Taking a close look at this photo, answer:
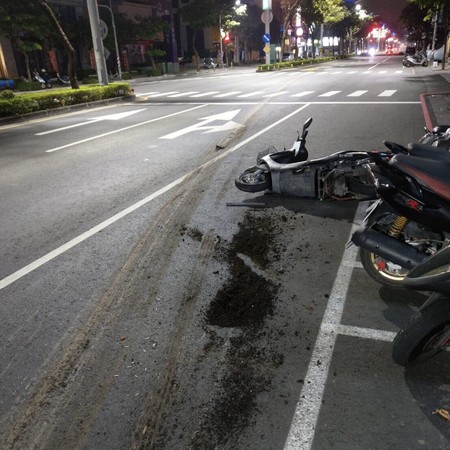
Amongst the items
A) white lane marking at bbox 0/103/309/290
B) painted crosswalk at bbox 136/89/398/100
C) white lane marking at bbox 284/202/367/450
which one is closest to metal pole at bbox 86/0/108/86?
painted crosswalk at bbox 136/89/398/100

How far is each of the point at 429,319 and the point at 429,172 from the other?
3.61ft

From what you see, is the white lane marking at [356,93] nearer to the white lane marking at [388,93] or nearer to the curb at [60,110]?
the white lane marking at [388,93]

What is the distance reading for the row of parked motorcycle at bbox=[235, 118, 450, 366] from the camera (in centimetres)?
265

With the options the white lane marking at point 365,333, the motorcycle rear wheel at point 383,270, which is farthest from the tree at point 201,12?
the white lane marking at point 365,333

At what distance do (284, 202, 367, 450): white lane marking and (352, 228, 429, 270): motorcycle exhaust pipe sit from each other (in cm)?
60

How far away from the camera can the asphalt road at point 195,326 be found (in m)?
2.56

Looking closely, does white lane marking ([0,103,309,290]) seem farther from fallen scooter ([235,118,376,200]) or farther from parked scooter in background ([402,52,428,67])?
parked scooter in background ([402,52,428,67])

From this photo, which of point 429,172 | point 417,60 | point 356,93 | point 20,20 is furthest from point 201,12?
point 429,172

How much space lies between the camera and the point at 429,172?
3092mm

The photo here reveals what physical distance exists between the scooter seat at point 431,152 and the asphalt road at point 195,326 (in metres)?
1.26

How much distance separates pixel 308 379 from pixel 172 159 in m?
6.83

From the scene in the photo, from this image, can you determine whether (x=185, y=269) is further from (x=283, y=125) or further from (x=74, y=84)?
(x=74, y=84)

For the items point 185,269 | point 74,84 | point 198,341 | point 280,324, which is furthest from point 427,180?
point 74,84

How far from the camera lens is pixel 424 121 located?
11633 millimetres
